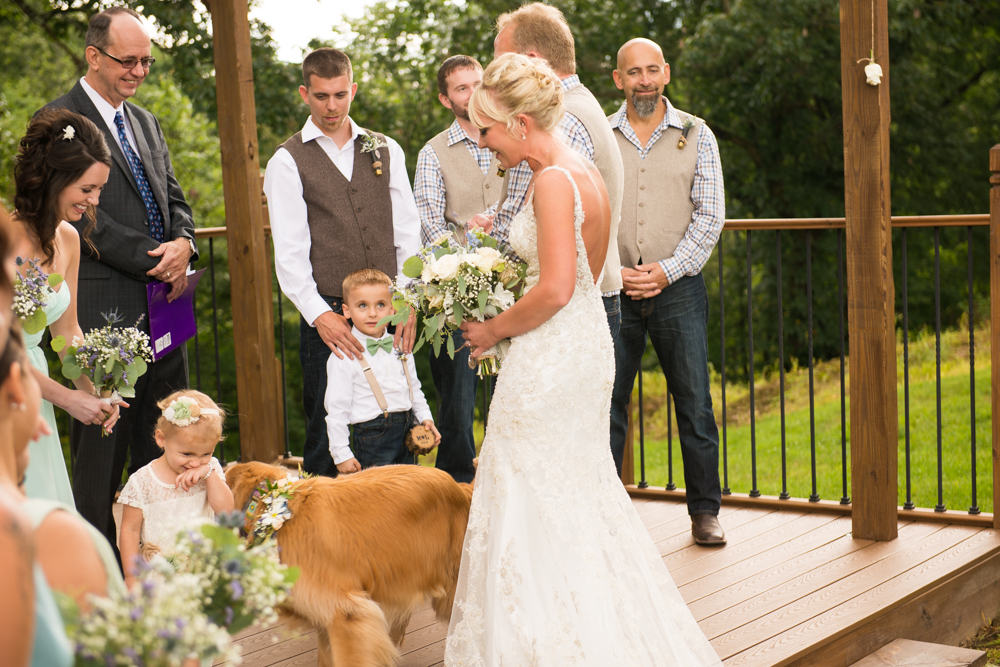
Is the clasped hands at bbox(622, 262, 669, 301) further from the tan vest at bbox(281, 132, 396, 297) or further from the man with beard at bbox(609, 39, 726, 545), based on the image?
the tan vest at bbox(281, 132, 396, 297)

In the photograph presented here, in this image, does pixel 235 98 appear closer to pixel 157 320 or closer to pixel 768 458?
pixel 157 320

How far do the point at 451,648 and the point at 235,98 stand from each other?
276 centimetres

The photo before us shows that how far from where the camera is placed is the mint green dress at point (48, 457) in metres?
2.26

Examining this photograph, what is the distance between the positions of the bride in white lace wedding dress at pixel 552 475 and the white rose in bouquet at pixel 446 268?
18 centimetres

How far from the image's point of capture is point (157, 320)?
126 inches

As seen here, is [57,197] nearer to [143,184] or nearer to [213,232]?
[143,184]

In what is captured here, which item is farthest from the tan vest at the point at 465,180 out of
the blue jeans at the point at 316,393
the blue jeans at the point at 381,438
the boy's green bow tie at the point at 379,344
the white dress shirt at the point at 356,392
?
the boy's green bow tie at the point at 379,344

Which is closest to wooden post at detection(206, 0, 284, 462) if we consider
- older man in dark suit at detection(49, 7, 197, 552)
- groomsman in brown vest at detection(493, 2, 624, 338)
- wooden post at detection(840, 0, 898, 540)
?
older man in dark suit at detection(49, 7, 197, 552)

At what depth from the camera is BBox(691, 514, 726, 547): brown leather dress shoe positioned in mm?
3721

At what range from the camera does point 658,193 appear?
364 centimetres

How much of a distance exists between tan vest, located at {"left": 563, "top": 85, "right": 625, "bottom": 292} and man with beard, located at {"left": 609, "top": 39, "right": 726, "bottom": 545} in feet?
1.92

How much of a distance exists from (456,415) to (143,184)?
55.0 inches

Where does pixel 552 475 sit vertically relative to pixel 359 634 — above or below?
above

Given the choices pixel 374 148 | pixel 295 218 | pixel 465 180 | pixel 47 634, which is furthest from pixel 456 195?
pixel 47 634
